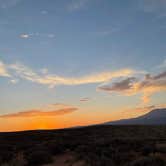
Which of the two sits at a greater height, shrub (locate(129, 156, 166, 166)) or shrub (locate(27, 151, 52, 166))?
shrub (locate(27, 151, 52, 166))

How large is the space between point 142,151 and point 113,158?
112 inches

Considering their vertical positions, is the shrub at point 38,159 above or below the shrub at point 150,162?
above

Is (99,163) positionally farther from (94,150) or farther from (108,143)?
(108,143)

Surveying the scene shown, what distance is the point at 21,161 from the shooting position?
814 inches

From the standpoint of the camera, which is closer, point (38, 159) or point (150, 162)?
point (150, 162)

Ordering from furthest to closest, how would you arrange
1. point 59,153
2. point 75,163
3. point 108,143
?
1. point 108,143
2. point 59,153
3. point 75,163

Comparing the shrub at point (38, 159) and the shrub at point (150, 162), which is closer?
the shrub at point (150, 162)

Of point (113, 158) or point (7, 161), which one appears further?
point (7, 161)

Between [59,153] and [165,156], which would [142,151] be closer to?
[165,156]

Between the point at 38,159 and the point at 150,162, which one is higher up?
the point at 38,159

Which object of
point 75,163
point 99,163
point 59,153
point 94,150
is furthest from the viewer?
point 59,153

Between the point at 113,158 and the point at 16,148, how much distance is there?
40.4ft

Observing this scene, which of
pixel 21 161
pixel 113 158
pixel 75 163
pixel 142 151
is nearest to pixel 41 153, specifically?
pixel 21 161

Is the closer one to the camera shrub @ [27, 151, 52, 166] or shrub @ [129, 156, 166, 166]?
shrub @ [129, 156, 166, 166]
